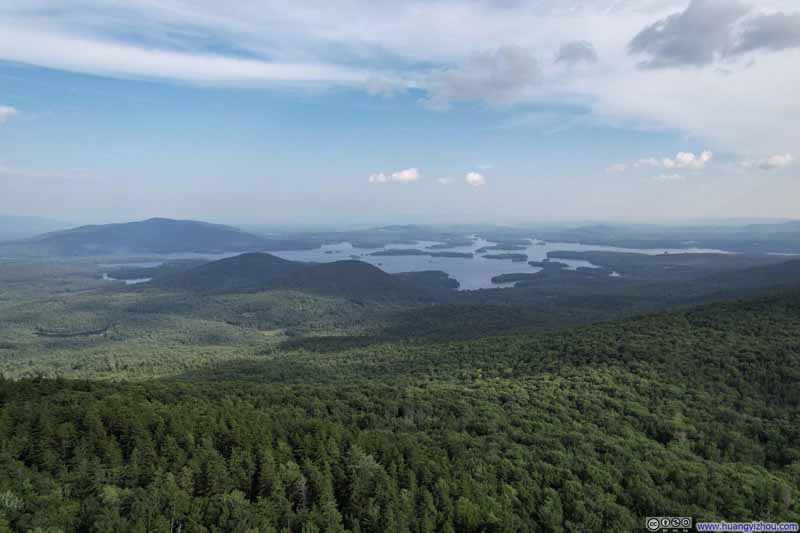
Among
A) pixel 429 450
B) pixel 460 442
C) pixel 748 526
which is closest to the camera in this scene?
pixel 748 526

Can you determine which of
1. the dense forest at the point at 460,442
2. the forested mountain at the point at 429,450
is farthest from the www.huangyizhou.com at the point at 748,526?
the forested mountain at the point at 429,450

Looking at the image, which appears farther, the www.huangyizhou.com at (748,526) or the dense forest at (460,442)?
the dense forest at (460,442)

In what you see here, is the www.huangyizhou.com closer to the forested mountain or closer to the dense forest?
the dense forest

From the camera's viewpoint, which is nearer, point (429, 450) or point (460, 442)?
point (429, 450)

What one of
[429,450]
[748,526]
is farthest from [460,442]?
[748,526]

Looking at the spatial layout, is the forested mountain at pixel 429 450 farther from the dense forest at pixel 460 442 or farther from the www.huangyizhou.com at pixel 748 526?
the www.huangyizhou.com at pixel 748 526

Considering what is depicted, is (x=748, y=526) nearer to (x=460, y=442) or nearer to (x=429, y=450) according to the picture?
(x=460, y=442)
